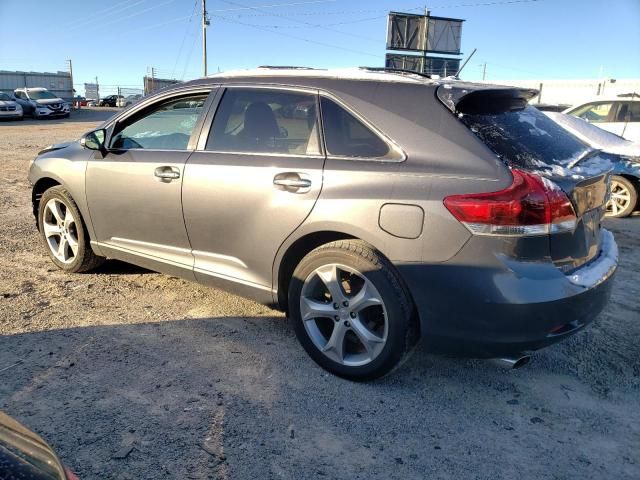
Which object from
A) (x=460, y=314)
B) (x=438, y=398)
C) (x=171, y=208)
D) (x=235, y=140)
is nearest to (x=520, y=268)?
(x=460, y=314)

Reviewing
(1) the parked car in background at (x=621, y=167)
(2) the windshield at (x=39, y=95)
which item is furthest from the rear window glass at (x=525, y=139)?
(2) the windshield at (x=39, y=95)

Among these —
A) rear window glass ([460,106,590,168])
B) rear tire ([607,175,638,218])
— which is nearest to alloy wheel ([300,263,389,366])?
rear window glass ([460,106,590,168])

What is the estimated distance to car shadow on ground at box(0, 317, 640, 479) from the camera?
2328 mm

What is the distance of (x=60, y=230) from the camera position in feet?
15.0

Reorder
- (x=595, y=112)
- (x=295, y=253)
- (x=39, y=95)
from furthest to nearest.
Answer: (x=39, y=95), (x=595, y=112), (x=295, y=253)

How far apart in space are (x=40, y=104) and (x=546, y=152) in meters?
32.7

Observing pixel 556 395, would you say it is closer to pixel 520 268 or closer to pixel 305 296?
pixel 520 268

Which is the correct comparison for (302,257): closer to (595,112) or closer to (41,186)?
(41,186)

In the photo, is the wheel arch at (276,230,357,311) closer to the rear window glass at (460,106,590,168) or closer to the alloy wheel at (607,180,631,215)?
the rear window glass at (460,106,590,168)

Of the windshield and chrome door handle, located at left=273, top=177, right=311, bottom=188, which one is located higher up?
the windshield

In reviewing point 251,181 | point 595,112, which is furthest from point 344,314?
point 595,112

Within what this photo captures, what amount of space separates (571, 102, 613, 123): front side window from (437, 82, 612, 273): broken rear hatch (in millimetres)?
7671

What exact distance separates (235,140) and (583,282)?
7.28 feet

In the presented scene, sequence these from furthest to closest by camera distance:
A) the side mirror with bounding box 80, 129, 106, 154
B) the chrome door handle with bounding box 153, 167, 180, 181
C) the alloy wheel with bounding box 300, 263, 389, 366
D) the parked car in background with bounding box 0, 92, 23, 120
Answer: the parked car in background with bounding box 0, 92, 23, 120 < the side mirror with bounding box 80, 129, 106, 154 < the chrome door handle with bounding box 153, 167, 180, 181 < the alloy wheel with bounding box 300, 263, 389, 366
